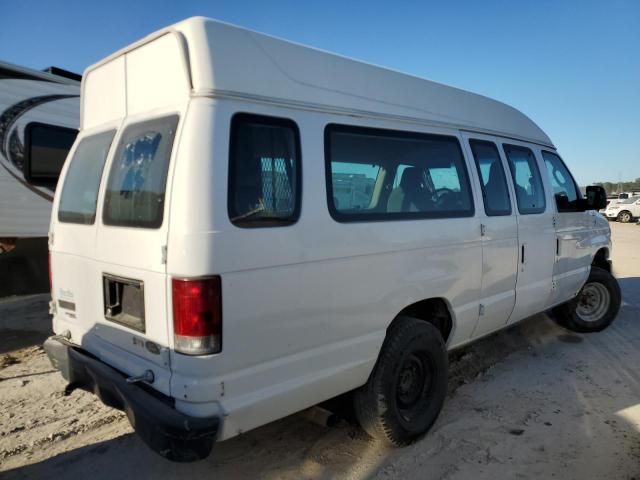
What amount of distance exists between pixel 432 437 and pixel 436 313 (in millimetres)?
869

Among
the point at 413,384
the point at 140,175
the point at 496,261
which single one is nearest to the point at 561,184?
the point at 496,261

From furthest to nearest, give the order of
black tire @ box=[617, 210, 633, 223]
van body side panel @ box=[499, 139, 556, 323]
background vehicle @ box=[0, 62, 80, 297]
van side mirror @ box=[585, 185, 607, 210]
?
black tire @ box=[617, 210, 633, 223], background vehicle @ box=[0, 62, 80, 297], van side mirror @ box=[585, 185, 607, 210], van body side panel @ box=[499, 139, 556, 323]

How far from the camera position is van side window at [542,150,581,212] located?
190 inches

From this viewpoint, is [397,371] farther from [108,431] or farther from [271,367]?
[108,431]

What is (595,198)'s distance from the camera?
521 cm

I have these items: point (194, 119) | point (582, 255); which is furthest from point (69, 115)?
point (582, 255)

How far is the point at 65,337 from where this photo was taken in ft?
10.6

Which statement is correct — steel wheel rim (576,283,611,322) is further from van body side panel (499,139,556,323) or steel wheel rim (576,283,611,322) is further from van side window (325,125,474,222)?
van side window (325,125,474,222)

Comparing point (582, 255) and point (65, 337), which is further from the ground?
point (582, 255)

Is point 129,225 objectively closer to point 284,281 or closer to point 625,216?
point 284,281

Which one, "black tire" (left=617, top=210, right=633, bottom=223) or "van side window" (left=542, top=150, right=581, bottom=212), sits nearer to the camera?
"van side window" (left=542, top=150, right=581, bottom=212)

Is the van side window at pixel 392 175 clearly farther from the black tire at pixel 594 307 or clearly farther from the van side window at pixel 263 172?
the black tire at pixel 594 307

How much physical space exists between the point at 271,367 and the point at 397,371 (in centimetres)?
102

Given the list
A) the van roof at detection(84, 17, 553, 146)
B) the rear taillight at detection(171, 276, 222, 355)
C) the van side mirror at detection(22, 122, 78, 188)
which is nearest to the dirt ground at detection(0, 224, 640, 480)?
the rear taillight at detection(171, 276, 222, 355)
